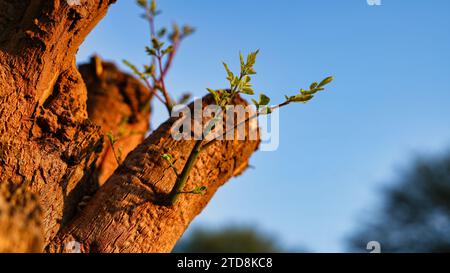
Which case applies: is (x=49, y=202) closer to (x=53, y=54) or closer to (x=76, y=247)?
(x=76, y=247)

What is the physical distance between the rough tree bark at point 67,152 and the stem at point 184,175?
0.05m

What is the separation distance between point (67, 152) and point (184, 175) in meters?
0.40

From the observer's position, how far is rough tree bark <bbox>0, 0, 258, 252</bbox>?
1.46 metres

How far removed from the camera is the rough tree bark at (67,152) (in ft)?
4.79

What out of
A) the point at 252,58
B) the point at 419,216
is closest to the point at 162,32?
the point at 252,58

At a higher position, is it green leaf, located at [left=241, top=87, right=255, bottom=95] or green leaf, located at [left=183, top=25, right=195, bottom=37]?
green leaf, located at [left=183, top=25, right=195, bottom=37]

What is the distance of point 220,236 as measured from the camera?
36.1 feet

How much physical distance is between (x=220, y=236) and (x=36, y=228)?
10.2 meters

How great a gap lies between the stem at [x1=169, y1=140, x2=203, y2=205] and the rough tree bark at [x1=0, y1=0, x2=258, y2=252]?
5 cm

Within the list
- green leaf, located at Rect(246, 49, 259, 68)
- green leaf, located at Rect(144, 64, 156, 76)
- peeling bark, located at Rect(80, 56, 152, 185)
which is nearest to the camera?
green leaf, located at Rect(246, 49, 259, 68)

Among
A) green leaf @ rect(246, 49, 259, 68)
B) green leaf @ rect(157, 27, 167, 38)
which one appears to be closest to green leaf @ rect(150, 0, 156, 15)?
green leaf @ rect(157, 27, 167, 38)

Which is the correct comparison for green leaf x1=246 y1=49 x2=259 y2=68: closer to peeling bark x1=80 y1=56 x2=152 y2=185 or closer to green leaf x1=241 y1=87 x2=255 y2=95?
green leaf x1=241 y1=87 x2=255 y2=95

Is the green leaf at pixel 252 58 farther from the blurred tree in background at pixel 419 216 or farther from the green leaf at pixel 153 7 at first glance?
the blurred tree in background at pixel 419 216
